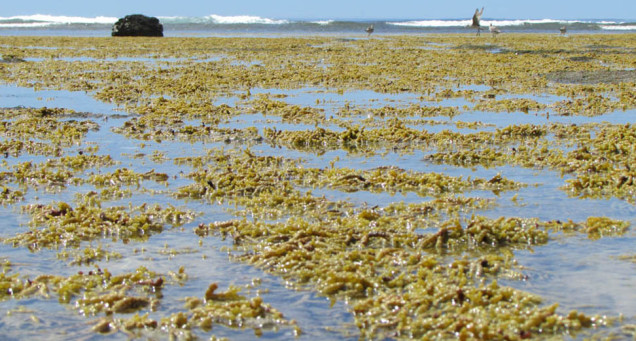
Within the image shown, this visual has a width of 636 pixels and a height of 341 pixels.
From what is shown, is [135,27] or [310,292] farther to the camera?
[135,27]

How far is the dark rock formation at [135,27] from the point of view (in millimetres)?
43531

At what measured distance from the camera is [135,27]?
4347cm

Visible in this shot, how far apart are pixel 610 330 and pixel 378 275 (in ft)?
4.71

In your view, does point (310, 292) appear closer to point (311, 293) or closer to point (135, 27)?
point (311, 293)

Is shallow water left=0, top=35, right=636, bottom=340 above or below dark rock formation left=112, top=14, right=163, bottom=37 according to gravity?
below

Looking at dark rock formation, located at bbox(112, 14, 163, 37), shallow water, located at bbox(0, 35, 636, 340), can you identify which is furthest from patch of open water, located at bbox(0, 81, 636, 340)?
dark rock formation, located at bbox(112, 14, 163, 37)

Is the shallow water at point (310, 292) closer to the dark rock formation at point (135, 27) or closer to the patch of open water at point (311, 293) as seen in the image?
the patch of open water at point (311, 293)

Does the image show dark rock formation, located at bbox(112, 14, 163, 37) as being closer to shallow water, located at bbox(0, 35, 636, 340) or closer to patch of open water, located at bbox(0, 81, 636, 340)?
shallow water, located at bbox(0, 35, 636, 340)

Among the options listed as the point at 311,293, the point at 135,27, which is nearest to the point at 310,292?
the point at 311,293

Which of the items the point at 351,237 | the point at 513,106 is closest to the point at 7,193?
the point at 351,237

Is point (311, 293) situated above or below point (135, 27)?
below

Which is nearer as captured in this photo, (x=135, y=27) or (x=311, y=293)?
(x=311, y=293)

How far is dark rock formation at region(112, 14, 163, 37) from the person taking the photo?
4353 cm

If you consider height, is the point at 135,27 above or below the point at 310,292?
above
